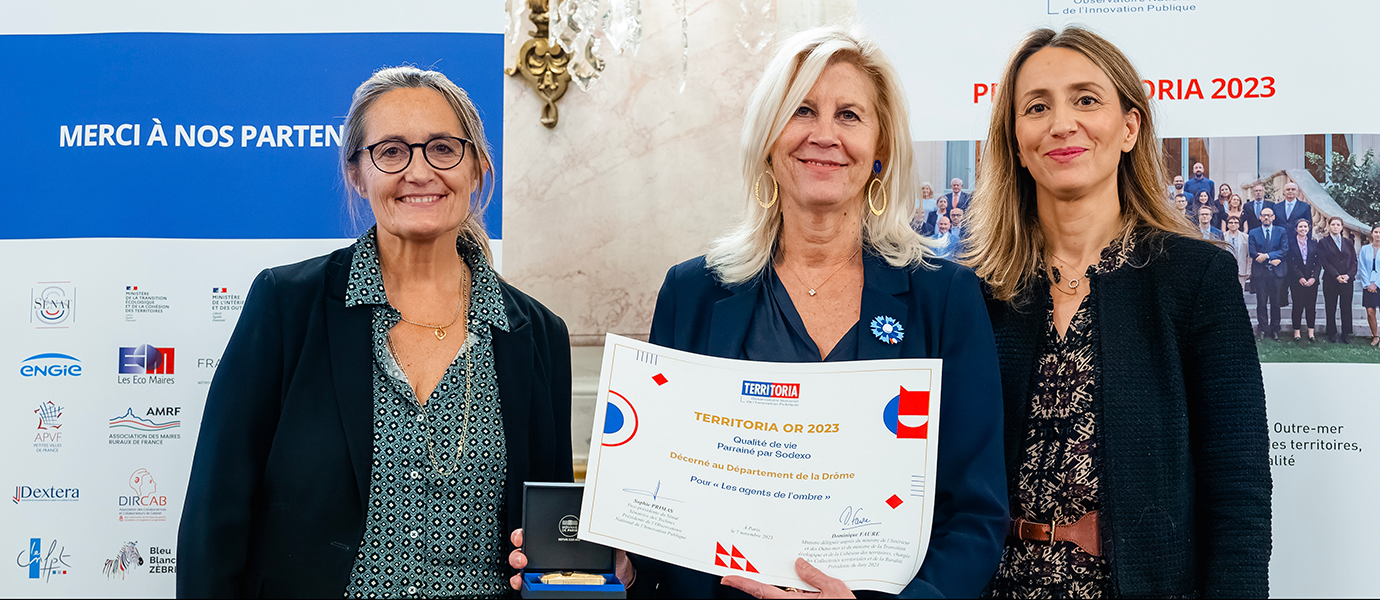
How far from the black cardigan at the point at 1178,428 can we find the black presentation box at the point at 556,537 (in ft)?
3.13

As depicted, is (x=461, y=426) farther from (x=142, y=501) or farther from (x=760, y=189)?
(x=142, y=501)

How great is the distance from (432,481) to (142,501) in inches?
67.4

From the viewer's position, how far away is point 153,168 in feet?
10.6

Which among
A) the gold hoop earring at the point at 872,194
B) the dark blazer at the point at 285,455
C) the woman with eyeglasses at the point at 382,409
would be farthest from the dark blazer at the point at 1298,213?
the dark blazer at the point at 285,455

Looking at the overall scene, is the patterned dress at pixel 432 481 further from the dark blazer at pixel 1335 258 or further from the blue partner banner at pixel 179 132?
the dark blazer at pixel 1335 258

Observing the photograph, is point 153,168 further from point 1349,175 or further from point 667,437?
point 1349,175

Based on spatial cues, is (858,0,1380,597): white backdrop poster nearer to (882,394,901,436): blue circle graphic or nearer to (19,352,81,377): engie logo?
(882,394,901,436): blue circle graphic

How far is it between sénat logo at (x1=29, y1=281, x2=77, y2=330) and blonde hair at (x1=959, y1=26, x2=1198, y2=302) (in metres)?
2.92

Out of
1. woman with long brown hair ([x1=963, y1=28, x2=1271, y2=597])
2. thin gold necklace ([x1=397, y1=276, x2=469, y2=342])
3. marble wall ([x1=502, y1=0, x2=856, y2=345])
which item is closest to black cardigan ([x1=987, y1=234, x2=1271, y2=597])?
woman with long brown hair ([x1=963, y1=28, x2=1271, y2=597])

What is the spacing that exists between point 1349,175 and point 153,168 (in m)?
3.92

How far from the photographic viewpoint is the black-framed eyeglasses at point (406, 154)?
90.4 inches

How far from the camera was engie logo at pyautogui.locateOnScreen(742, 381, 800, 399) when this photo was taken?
190 cm
